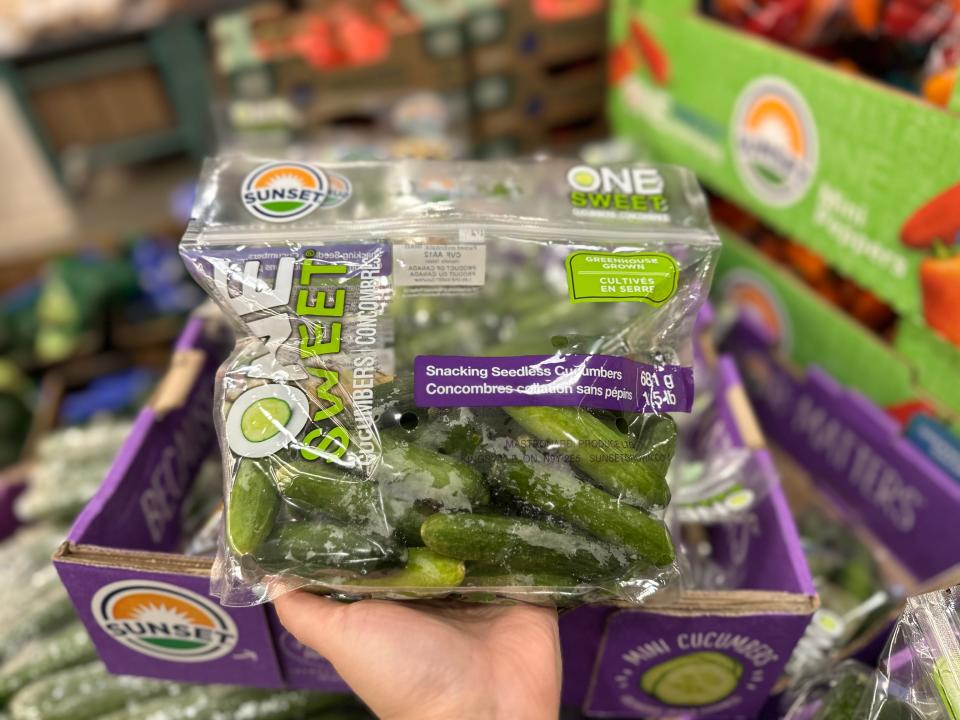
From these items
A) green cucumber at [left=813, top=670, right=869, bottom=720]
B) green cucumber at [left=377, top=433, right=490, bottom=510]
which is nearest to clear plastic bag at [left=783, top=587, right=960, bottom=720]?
green cucumber at [left=813, top=670, right=869, bottom=720]

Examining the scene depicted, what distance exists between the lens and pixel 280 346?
904 millimetres

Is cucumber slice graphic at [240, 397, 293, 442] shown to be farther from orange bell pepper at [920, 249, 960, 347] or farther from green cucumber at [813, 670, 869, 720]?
orange bell pepper at [920, 249, 960, 347]

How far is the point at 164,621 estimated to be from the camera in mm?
974

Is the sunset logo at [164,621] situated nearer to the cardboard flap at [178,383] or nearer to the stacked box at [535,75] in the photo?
the cardboard flap at [178,383]

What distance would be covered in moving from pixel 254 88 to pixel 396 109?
1.55 ft

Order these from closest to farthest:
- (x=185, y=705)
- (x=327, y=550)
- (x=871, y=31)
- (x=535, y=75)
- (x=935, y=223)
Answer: (x=327, y=550), (x=185, y=705), (x=935, y=223), (x=871, y=31), (x=535, y=75)

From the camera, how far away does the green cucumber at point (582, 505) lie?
2.72 ft

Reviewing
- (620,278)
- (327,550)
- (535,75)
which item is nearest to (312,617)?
(327,550)

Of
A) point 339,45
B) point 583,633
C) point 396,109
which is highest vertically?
point 339,45

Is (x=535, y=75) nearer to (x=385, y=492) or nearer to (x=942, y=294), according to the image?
(x=942, y=294)

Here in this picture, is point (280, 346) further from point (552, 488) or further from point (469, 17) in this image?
point (469, 17)

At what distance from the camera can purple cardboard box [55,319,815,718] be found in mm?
915

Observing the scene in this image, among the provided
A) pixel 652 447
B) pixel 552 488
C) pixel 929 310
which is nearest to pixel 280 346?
pixel 552 488

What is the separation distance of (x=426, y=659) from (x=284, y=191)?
0.69 m
